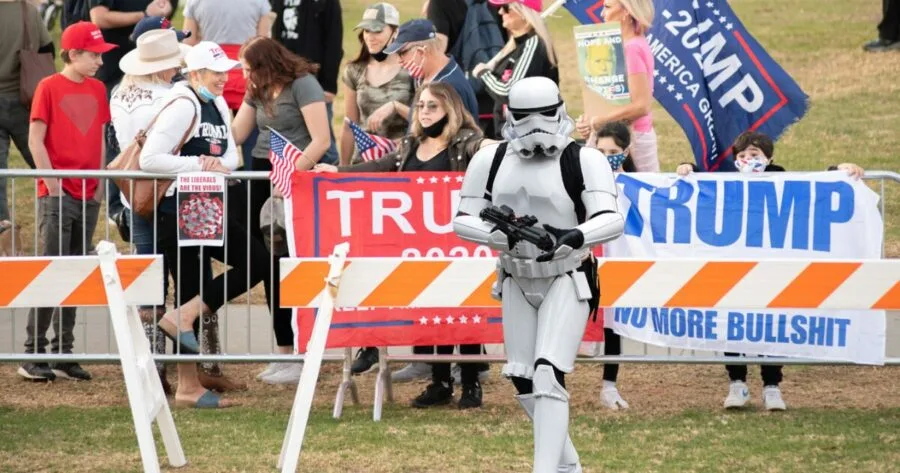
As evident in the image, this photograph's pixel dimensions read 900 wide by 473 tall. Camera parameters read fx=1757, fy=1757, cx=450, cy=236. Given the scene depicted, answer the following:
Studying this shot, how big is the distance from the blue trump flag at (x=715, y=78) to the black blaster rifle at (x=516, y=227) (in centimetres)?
350

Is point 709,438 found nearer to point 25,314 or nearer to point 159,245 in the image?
point 159,245

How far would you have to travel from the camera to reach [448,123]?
31.5 feet

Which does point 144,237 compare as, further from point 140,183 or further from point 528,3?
point 528,3

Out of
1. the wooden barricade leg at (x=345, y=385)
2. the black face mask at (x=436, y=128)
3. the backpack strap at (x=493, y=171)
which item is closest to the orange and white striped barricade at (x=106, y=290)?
the wooden barricade leg at (x=345, y=385)

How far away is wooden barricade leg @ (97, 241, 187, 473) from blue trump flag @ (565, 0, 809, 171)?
3.82 meters

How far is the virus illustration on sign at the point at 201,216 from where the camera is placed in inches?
377

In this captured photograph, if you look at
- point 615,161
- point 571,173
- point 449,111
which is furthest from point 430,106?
point 571,173

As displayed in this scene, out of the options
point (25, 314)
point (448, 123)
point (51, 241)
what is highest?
point (448, 123)

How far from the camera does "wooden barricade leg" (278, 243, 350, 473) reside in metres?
7.69

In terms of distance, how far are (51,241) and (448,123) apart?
2.56 meters

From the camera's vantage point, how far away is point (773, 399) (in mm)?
9547

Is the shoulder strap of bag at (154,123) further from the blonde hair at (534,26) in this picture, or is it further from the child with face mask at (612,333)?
the child with face mask at (612,333)

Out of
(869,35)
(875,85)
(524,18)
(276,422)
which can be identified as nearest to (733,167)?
(524,18)

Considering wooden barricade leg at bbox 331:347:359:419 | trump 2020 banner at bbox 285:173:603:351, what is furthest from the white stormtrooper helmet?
wooden barricade leg at bbox 331:347:359:419
